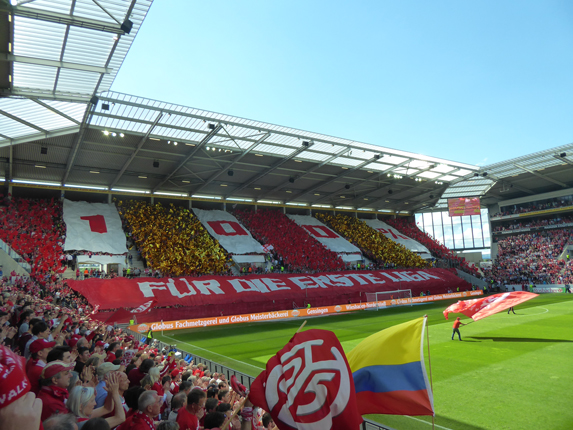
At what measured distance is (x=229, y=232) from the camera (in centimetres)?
4091

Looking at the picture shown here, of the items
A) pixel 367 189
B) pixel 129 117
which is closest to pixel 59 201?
pixel 129 117

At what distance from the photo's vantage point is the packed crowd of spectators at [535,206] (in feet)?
167

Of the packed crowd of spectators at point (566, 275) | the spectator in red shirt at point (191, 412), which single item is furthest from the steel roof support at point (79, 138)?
the packed crowd of spectators at point (566, 275)

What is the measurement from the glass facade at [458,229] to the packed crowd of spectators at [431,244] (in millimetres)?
2075

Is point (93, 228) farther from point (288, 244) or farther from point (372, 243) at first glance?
point (372, 243)

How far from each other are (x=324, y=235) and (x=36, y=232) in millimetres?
30495

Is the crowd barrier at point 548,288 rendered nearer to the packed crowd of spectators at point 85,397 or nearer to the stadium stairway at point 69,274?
the stadium stairway at point 69,274

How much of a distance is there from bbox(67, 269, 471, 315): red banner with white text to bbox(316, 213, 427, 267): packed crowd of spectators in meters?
4.25

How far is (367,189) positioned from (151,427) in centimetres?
4654

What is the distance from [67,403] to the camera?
3.43 metres

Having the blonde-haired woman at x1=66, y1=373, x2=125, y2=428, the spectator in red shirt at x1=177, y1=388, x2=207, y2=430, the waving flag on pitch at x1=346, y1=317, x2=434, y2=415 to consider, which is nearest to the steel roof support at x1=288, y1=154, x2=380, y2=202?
the waving flag on pitch at x1=346, y1=317, x2=434, y2=415

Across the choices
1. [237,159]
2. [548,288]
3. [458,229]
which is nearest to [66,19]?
[237,159]

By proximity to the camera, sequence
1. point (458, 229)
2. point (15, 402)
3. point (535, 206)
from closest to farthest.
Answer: point (15, 402), point (535, 206), point (458, 229)

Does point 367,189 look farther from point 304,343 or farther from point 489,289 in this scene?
point 304,343
